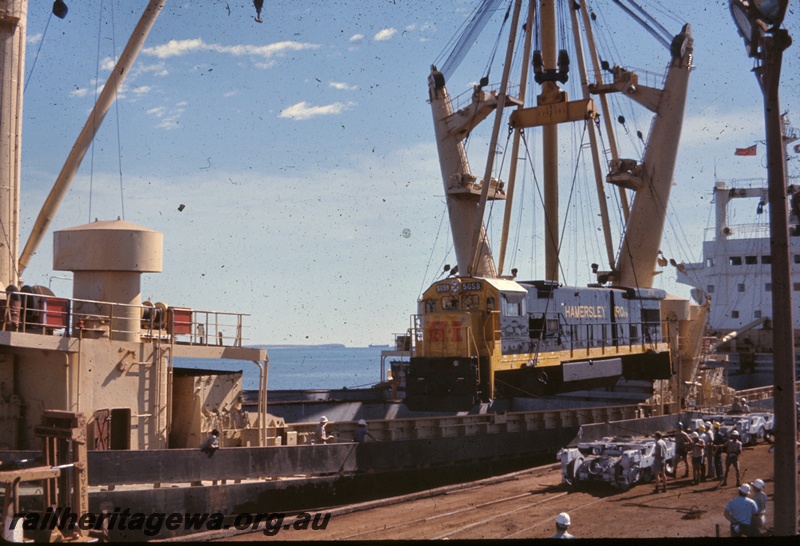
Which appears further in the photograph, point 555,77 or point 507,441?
point 555,77

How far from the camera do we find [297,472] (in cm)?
1695

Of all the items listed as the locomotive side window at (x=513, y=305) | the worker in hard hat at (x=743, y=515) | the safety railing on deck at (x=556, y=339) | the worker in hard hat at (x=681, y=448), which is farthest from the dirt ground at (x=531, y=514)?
the locomotive side window at (x=513, y=305)

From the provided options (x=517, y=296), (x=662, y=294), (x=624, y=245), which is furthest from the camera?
(x=624, y=245)

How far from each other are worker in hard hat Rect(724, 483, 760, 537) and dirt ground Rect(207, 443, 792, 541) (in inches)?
34.5

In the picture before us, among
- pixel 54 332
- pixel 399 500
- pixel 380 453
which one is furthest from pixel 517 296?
pixel 54 332

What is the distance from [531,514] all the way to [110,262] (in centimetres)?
1056

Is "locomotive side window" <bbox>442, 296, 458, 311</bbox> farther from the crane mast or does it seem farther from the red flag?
the red flag

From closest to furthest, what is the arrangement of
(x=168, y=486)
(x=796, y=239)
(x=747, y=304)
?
(x=168, y=486) → (x=796, y=239) → (x=747, y=304)

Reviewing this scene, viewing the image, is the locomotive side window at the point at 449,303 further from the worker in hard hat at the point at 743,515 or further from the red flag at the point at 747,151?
the red flag at the point at 747,151

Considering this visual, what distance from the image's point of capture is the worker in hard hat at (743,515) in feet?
35.3

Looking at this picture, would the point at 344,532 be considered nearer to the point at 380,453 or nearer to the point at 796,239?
the point at 380,453

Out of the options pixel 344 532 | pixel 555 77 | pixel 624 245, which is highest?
pixel 555 77

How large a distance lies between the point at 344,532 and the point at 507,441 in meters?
9.09

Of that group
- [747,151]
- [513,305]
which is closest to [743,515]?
[513,305]
